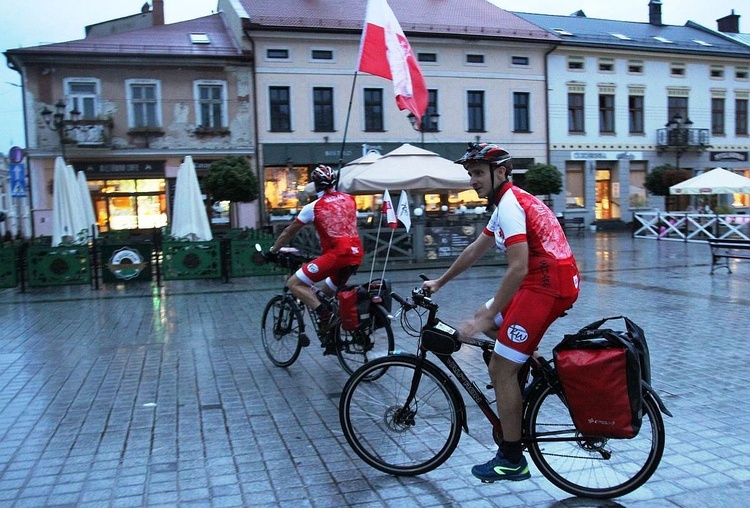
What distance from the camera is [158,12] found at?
3052cm

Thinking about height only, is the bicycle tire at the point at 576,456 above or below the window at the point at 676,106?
below

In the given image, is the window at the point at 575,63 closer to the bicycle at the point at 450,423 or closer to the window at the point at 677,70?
the window at the point at 677,70

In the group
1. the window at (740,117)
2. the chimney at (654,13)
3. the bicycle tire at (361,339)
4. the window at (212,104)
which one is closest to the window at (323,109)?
the window at (212,104)

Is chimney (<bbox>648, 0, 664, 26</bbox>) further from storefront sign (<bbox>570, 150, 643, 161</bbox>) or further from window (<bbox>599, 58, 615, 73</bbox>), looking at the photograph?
storefront sign (<bbox>570, 150, 643, 161</bbox>)

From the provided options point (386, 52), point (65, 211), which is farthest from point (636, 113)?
point (65, 211)

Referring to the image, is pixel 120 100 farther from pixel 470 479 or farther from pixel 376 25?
pixel 470 479

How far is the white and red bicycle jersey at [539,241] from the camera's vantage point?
3.20 metres

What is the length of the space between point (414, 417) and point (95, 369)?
4.07 meters

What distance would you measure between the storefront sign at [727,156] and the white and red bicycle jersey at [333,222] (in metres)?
32.8

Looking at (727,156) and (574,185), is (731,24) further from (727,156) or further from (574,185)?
(574,185)

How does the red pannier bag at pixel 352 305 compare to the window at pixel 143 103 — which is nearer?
the red pannier bag at pixel 352 305

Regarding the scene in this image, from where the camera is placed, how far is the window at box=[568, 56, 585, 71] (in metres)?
30.8

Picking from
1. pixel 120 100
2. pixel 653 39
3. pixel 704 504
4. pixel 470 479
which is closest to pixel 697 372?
pixel 704 504

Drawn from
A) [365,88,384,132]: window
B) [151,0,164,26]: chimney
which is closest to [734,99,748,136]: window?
[365,88,384,132]: window
